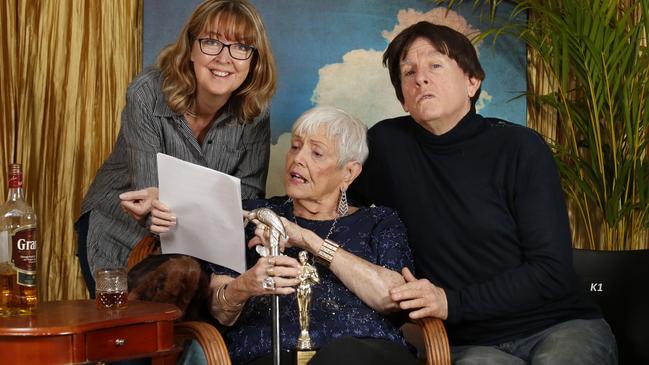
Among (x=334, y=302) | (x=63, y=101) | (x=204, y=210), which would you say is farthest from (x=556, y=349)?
(x=63, y=101)

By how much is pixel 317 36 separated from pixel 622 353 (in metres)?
1.96

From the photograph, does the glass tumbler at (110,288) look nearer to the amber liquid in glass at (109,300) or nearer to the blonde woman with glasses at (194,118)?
the amber liquid in glass at (109,300)

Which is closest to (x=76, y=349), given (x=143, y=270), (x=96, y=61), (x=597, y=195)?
(x=143, y=270)

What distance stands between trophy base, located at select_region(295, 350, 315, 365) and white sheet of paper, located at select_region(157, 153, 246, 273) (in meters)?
0.33

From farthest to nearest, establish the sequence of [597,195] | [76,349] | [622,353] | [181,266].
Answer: [597,195]
[622,353]
[181,266]
[76,349]

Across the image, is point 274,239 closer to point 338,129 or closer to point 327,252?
point 327,252

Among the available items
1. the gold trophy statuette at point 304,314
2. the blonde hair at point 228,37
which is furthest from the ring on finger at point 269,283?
the blonde hair at point 228,37

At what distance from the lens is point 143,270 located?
3.08 meters

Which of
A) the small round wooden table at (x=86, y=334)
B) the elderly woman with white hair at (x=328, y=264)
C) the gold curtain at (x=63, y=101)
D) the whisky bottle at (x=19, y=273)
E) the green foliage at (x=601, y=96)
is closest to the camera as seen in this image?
the small round wooden table at (x=86, y=334)

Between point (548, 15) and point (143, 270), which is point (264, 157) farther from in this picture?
point (548, 15)

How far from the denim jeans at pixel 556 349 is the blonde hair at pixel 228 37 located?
1.19 m

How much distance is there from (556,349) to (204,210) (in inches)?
48.7

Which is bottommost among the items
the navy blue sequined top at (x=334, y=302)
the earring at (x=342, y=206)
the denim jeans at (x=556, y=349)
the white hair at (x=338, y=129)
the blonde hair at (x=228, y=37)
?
the denim jeans at (x=556, y=349)

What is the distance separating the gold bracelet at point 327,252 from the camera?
3059 millimetres
